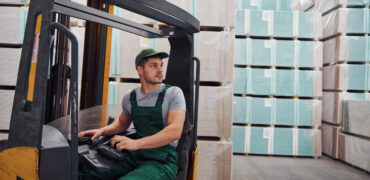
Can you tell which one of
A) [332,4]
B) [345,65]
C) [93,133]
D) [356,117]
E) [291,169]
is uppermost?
[332,4]

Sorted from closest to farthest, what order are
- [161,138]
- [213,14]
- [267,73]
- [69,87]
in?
[161,138] < [69,87] < [213,14] < [267,73]

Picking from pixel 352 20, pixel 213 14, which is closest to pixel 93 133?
pixel 213 14

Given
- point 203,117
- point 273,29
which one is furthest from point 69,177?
point 273,29

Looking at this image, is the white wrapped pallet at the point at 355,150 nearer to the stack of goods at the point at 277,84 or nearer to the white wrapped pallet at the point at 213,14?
the stack of goods at the point at 277,84

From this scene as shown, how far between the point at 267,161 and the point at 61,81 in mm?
4287

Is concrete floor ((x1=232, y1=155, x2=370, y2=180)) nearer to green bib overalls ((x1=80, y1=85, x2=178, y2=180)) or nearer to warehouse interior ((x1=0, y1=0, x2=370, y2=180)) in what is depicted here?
warehouse interior ((x1=0, y1=0, x2=370, y2=180))

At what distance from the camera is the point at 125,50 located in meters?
3.63

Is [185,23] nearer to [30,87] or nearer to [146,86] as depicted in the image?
[146,86]

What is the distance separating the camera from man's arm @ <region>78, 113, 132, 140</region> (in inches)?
78.7

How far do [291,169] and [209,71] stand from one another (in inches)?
104

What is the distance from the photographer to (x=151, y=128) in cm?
185

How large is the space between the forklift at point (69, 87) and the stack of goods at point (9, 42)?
1.89 metres

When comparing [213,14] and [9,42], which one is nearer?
[213,14]

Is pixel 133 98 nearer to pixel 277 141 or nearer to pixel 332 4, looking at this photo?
pixel 277 141
